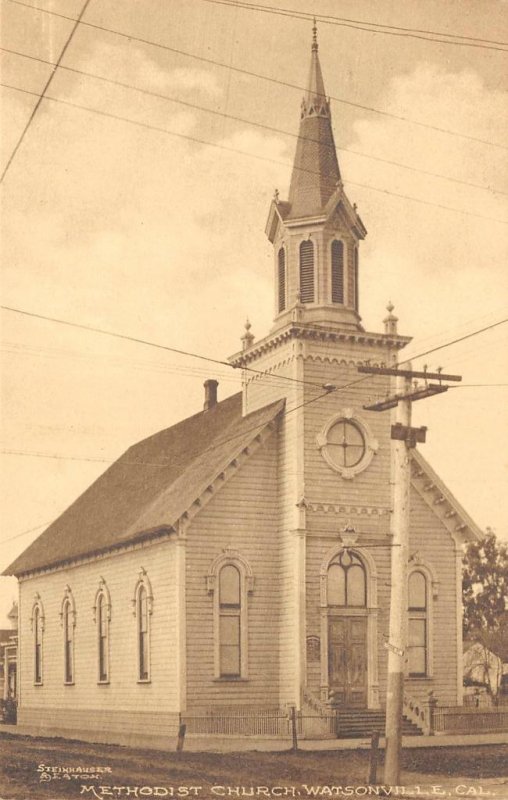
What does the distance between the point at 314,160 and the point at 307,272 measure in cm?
336

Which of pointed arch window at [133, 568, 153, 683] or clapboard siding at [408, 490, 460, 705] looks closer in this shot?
pointed arch window at [133, 568, 153, 683]

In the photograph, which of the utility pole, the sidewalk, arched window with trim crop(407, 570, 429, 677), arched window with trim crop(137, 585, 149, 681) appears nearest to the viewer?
the utility pole

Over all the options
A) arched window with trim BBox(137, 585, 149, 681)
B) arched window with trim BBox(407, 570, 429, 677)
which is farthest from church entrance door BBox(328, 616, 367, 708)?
arched window with trim BBox(137, 585, 149, 681)

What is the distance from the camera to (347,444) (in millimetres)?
36469

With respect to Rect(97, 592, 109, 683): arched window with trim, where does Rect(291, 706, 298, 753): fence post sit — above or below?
below

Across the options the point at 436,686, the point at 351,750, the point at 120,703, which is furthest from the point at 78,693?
the point at 351,750

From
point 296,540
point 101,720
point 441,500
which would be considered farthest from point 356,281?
point 101,720

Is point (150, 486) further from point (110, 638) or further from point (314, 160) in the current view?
point (314, 160)

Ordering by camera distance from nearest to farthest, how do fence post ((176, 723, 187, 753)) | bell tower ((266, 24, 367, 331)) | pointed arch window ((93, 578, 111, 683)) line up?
fence post ((176, 723, 187, 753)) < bell tower ((266, 24, 367, 331)) < pointed arch window ((93, 578, 111, 683))

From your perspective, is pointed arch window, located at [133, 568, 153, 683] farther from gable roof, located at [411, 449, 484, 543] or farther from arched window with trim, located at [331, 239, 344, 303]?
arched window with trim, located at [331, 239, 344, 303]

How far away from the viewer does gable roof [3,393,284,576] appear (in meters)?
36.1

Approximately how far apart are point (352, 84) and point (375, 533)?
525 inches

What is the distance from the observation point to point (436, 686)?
36.9m

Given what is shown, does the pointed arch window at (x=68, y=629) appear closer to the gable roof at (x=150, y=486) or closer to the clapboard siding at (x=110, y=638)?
the clapboard siding at (x=110, y=638)
